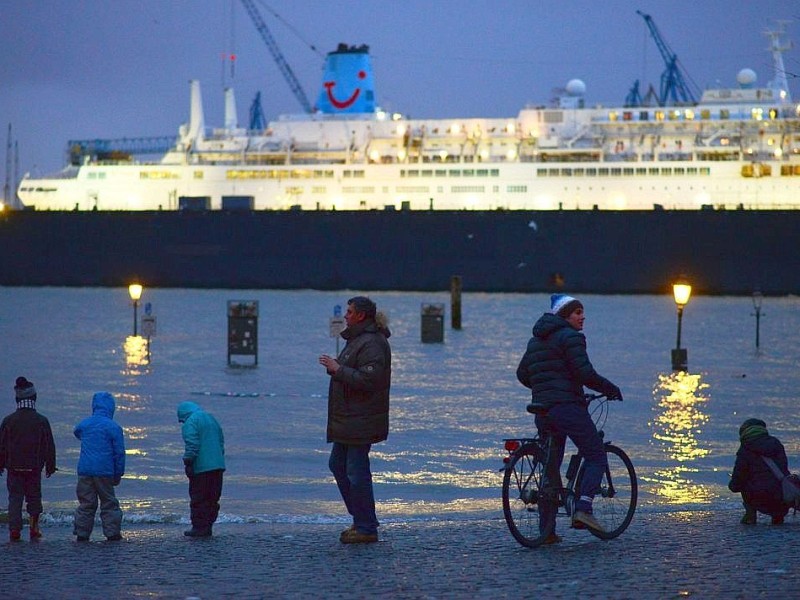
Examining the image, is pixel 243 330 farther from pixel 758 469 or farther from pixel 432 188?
pixel 432 188

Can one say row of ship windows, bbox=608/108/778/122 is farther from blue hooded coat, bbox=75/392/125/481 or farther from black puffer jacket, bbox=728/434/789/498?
blue hooded coat, bbox=75/392/125/481

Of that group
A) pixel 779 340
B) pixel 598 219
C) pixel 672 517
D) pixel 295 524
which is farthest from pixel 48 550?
pixel 598 219

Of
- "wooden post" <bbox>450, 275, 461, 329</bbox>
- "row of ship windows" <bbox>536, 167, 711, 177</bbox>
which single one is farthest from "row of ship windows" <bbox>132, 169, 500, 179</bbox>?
"wooden post" <bbox>450, 275, 461, 329</bbox>

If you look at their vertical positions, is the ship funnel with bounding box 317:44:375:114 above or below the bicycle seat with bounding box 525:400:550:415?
above

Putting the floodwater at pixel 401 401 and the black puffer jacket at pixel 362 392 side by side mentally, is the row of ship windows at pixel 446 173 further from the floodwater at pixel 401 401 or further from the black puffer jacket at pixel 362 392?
the black puffer jacket at pixel 362 392

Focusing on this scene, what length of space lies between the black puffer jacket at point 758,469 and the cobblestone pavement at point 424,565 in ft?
0.64

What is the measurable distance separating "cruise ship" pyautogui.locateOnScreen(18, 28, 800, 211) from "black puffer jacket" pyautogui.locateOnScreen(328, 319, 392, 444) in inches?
1701

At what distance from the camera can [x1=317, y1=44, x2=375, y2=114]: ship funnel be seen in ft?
185

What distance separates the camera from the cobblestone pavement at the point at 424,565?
5773 millimetres

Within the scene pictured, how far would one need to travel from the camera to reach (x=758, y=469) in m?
7.62

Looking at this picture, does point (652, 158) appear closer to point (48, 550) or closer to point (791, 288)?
point (791, 288)

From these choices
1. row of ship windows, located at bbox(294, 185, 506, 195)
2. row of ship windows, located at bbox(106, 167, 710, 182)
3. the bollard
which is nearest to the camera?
the bollard

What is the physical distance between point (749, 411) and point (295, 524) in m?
8.97

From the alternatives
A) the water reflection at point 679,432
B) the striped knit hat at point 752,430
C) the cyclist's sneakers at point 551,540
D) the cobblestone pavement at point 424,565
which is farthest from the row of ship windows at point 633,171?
the cyclist's sneakers at point 551,540
